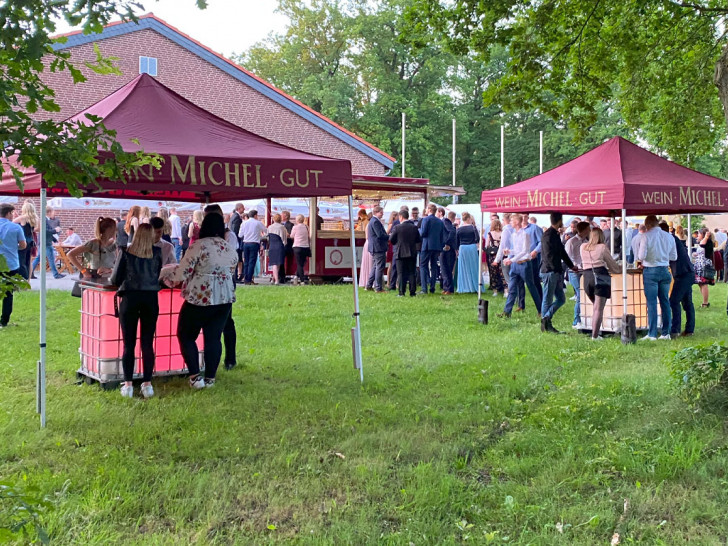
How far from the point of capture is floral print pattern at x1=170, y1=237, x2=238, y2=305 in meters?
6.78

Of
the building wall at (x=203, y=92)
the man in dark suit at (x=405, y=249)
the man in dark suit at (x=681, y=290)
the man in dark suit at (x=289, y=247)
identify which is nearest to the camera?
the man in dark suit at (x=681, y=290)

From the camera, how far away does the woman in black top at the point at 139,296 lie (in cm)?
655

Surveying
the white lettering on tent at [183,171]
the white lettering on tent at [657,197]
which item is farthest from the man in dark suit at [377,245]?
the white lettering on tent at [183,171]

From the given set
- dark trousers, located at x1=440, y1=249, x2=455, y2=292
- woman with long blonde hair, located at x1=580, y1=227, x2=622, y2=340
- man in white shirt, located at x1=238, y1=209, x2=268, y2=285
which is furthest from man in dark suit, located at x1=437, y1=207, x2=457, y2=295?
woman with long blonde hair, located at x1=580, y1=227, x2=622, y2=340

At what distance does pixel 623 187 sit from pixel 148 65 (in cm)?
2248

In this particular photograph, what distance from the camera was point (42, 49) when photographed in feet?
9.60

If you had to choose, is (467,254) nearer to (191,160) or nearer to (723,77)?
(723,77)

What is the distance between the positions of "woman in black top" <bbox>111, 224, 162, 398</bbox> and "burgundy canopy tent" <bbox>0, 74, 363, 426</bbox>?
60 centimetres

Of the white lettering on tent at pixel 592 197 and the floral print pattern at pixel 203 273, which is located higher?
the white lettering on tent at pixel 592 197

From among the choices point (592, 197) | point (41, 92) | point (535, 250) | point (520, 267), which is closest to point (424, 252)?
point (520, 267)

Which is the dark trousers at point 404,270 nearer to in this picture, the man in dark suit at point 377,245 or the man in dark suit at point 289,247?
the man in dark suit at point 377,245

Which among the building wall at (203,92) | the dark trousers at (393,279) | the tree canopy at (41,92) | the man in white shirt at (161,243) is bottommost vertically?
the dark trousers at (393,279)

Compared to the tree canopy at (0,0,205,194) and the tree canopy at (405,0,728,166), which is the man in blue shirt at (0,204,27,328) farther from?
the tree canopy at (0,0,205,194)

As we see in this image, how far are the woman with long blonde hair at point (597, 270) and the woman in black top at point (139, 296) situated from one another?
6.12 meters
